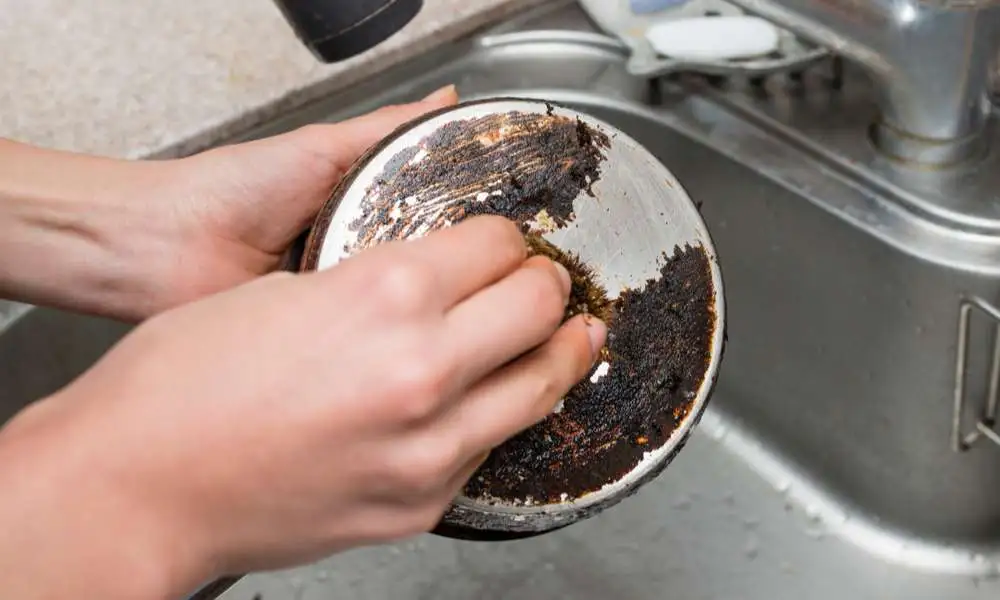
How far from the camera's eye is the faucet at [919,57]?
537 millimetres

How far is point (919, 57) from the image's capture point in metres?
0.55

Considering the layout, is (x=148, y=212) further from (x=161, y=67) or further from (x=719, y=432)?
(x=719, y=432)

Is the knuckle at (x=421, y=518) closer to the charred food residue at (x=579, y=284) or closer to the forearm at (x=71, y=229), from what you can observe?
the charred food residue at (x=579, y=284)

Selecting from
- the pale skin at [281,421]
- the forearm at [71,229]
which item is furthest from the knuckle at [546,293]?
the forearm at [71,229]

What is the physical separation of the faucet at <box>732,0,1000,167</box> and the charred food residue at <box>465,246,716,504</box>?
20 cm

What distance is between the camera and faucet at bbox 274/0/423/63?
0.62m

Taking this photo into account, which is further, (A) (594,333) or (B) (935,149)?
(B) (935,149)

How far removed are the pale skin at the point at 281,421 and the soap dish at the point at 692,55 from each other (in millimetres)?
365

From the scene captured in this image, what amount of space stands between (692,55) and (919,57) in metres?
0.16

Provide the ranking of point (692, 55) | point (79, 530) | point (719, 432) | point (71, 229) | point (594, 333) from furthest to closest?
point (719, 432), point (692, 55), point (71, 229), point (594, 333), point (79, 530)

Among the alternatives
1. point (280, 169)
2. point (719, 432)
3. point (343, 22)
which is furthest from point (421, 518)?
point (719, 432)

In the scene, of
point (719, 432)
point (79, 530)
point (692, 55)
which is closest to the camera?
point (79, 530)

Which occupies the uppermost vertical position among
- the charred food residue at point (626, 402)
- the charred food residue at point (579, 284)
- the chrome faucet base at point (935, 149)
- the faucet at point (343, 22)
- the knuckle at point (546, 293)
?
the faucet at point (343, 22)

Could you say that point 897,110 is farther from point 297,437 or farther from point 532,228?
point 297,437
